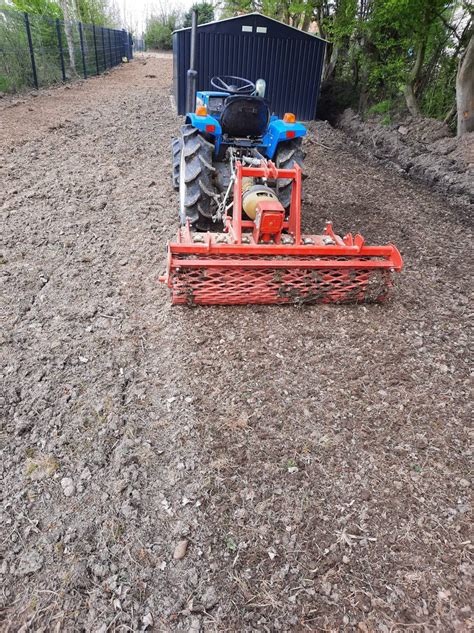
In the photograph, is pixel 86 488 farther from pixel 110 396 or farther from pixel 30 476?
pixel 110 396

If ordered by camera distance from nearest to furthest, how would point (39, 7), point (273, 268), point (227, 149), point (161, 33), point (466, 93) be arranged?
point (273, 268)
point (227, 149)
point (466, 93)
point (39, 7)
point (161, 33)

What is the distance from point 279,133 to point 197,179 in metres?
0.91

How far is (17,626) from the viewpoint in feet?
4.94

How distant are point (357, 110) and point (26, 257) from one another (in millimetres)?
9754

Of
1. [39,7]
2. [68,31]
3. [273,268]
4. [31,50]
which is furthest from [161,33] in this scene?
[273,268]

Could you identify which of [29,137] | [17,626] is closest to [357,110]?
[29,137]

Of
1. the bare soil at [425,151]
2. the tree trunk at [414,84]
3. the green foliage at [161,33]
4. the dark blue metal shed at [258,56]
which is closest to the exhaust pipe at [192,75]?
the bare soil at [425,151]

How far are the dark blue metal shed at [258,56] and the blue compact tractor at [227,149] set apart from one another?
21.1 ft

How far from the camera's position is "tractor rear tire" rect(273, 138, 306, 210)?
404 cm

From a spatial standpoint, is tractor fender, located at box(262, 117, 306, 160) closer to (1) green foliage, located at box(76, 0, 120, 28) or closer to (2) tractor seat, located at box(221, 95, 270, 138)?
(2) tractor seat, located at box(221, 95, 270, 138)

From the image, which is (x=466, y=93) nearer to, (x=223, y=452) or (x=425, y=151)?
(x=425, y=151)

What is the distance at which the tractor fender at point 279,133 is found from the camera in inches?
158

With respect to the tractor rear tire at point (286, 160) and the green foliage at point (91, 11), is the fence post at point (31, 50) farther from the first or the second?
the green foliage at point (91, 11)

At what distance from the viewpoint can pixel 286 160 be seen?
4051mm
